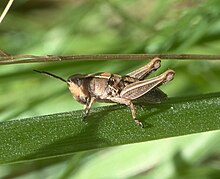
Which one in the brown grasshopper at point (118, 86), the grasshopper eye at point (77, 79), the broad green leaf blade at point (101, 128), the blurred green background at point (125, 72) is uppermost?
the blurred green background at point (125, 72)

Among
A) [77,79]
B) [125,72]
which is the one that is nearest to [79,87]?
[77,79]

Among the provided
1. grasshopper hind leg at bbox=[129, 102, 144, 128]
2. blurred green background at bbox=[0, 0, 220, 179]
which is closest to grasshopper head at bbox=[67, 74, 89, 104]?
grasshopper hind leg at bbox=[129, 102, 144, 128]

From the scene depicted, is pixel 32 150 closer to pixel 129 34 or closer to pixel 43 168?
pixel 43 168

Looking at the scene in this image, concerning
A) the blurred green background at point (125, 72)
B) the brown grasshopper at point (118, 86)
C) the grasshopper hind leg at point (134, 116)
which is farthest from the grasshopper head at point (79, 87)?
the blurred green background at point (125, 72)

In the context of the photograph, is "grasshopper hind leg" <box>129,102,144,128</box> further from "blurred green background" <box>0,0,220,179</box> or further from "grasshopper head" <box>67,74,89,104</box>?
"blurred green background" <box>0,0,220,179</box>

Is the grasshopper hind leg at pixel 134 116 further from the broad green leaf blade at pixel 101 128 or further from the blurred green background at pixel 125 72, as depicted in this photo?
the blurred green background at pixel 125 72

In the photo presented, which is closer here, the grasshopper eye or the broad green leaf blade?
the broad green leaf blade
